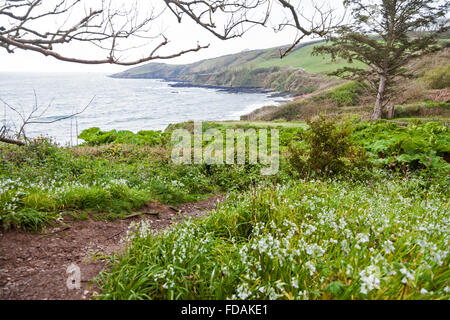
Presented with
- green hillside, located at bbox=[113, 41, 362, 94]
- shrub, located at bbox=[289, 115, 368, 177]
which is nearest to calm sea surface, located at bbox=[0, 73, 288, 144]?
shrub, located at bbox=[289, 115, 368, 177]

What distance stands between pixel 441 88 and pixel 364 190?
29.7 meters

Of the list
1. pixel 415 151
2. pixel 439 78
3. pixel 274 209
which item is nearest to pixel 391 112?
pixel 439 78

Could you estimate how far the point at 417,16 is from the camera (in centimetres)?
1591

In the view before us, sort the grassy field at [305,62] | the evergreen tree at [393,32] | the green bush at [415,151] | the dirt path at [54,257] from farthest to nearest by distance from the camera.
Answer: the grassy field at [305,62] < the evergreen tree at [393,32] < the green bush at [415,151] < the dirt path at [54,257]

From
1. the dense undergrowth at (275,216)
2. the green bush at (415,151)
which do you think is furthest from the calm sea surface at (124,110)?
the green bush at (415,151)

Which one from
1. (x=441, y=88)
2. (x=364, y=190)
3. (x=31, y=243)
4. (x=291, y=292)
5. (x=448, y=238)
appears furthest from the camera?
(x=441, y=88)

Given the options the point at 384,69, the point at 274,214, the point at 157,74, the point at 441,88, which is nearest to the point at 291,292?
the point at 274,214

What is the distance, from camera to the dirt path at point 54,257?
2.77 metres

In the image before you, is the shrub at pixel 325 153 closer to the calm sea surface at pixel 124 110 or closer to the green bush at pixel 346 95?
the calm sea surface at pixel 124 110

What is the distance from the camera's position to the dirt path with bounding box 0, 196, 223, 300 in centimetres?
277

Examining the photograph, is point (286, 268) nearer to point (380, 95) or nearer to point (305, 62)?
point (380, 95)

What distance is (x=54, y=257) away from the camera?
3629 mm

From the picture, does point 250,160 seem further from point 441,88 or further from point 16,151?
point 441,88

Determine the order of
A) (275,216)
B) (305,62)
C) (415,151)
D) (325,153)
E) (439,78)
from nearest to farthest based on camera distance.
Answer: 1. (275,216)
2. (325,153)
3. (415,151)
4. (439,78)
5. (305,62)
